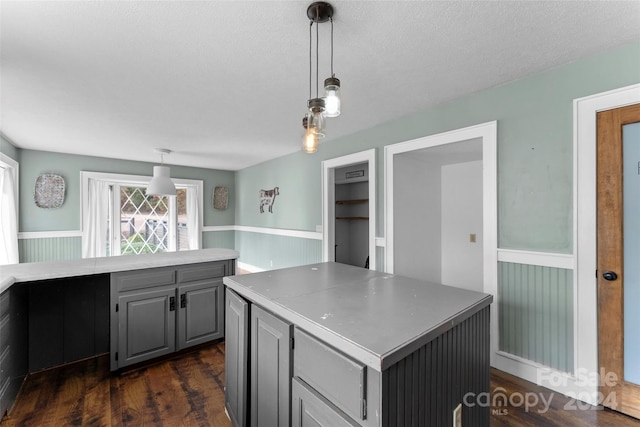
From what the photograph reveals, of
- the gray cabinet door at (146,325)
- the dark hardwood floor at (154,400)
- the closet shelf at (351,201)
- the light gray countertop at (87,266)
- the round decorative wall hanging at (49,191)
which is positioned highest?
the round decorative wall hanging at (49,191)

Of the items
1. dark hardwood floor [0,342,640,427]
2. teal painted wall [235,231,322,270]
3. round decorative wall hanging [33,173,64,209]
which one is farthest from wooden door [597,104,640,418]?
round decorative wall hanging [33,173,64,209]

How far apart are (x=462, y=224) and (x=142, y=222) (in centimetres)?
565

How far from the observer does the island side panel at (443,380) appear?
88 cm

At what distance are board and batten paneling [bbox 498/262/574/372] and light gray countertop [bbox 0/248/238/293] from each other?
8.05 feet

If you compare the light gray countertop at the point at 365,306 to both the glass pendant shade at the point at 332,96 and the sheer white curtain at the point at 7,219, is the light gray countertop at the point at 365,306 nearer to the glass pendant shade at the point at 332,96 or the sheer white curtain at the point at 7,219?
the glass pendant shade at the point at 332,96

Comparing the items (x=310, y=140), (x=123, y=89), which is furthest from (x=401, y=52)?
(x=123, y=89)

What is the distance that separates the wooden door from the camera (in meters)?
1.75

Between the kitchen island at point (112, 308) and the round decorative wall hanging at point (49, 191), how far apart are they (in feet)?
10.4

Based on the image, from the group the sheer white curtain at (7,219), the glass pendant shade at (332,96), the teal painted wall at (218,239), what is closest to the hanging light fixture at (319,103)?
the glass pendant shade at (332,96)

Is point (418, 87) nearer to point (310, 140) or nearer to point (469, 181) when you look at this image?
point (310, 140)

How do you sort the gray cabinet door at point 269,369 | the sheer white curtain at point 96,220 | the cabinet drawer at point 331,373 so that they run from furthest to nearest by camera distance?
the sheer white curtain at point 96,220
the gray cabinet door at point 269,369
the cabinet drawer at point 331,373

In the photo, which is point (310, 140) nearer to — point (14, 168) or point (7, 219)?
point (7, 219)

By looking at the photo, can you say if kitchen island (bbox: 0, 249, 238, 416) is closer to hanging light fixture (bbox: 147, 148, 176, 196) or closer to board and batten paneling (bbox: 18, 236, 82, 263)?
hanging light fixture (bbox: 147, 148, 176, 196)

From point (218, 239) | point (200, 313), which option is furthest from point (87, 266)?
point (218, 239)
